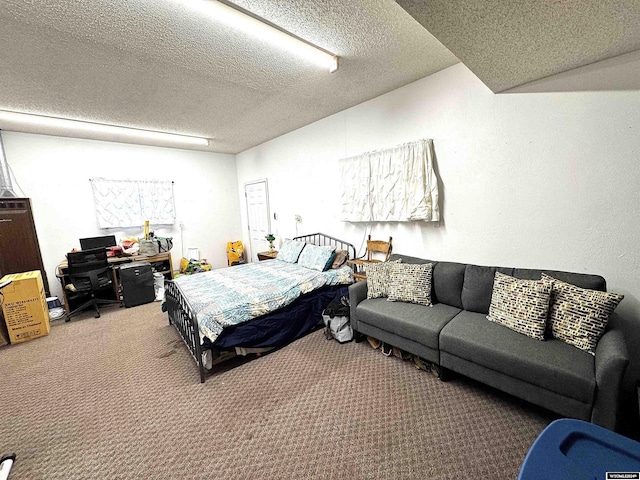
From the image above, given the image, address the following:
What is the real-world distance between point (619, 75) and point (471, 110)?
36.3 inches

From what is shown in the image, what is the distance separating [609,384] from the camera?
1.37 m

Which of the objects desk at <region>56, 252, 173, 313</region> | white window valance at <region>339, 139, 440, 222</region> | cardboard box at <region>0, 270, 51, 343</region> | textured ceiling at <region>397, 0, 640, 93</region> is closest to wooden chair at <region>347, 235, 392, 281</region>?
white window valance at <region>339, 139, 440, 222</region>

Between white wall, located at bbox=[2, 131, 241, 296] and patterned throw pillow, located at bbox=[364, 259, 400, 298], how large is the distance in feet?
13.6

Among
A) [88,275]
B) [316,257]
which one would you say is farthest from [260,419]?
[88,275]

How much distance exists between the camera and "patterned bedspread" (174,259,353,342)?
2.35m

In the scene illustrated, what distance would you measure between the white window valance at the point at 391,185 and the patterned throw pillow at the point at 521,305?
955 mm

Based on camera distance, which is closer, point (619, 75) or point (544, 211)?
point (619, 75)

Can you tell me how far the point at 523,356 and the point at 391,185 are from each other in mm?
2051

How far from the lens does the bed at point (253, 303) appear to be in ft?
7.64

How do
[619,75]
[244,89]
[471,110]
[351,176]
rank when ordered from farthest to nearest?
[351,176]
[244,89]
[471,110]
[619,75]

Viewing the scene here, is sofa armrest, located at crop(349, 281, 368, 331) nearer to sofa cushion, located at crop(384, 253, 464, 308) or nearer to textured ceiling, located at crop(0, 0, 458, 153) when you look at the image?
sofa cushion, located at crop(384, 253, 464, 308)

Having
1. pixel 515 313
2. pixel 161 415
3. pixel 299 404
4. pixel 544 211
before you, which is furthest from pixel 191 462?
pixel 544 211

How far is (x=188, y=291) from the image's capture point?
2900mm

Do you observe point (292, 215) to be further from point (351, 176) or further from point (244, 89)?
point (244, 89)
